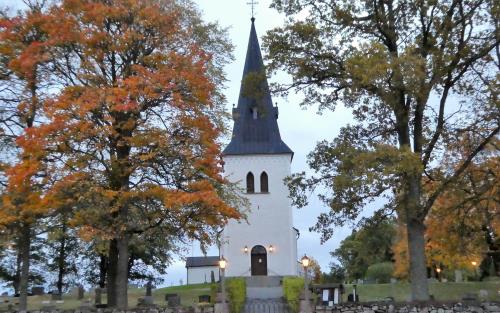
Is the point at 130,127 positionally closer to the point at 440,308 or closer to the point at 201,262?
the point at 440,308

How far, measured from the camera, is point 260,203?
124 feet

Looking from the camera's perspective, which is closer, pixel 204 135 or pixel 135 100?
pixel 135 100

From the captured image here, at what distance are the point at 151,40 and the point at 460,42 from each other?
8979mm

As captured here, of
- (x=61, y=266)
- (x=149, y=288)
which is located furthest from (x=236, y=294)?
(x=61, y=266)

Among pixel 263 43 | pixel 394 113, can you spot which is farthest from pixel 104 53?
pixel 394 113

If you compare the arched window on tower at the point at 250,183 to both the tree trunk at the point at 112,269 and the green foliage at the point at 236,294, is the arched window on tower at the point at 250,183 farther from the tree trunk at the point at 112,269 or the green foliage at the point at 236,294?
the tree trunk at the point at 112,269

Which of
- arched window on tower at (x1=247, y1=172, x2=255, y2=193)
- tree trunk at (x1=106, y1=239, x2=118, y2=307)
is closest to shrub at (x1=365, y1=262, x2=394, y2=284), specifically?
arched window on tower at (x1=247, y1=172, x2=255, y2=193)

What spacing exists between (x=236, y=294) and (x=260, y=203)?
47.9 feet

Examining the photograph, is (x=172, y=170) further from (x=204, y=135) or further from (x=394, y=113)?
(x=394, y=113)

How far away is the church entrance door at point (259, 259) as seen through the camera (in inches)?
1458

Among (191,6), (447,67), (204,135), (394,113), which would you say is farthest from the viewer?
(191,6)

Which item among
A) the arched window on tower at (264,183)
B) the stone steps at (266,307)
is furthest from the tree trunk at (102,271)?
the arched window on tower at (264,183)

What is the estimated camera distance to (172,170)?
16.6 meters

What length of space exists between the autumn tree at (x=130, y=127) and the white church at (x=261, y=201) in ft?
63.2
